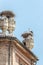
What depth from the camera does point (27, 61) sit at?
6278 centimetres

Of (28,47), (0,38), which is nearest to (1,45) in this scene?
(0,38)

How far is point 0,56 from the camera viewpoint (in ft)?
195

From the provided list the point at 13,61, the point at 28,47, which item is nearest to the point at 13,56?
the point at 13,61

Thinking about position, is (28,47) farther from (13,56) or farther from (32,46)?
(13,56)

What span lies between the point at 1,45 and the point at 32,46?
210 inches

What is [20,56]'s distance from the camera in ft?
201

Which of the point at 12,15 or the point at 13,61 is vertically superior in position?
the point at 12,15

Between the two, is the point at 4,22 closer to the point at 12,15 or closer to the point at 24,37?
the point at 12,15

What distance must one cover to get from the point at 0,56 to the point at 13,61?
1.19m

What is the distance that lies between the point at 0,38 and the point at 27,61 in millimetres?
4427

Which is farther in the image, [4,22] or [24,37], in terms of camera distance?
[24,37]

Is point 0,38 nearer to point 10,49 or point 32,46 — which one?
point 10,49

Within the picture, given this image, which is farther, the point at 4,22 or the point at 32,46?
the point at 32,46

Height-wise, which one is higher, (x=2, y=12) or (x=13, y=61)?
(x=2, y=12)
